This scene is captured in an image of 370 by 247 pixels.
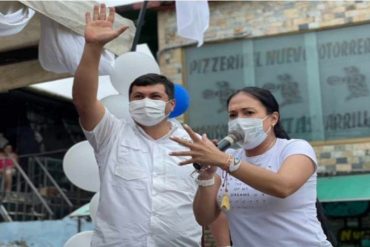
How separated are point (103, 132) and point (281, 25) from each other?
5524mm

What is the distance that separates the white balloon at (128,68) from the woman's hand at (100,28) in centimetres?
102

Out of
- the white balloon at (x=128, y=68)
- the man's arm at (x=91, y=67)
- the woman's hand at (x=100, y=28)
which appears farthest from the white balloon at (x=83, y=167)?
the woman's hand at (x=100, y=28)

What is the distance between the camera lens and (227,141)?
2.07m

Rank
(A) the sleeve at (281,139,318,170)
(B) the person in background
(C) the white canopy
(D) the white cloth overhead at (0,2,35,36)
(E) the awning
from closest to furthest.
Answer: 1. (A) the sleeve at (281,139,318,170)
2. (D) the white cloth overhead at (0,2,35,36)
3. (C) the white canopy
4. (E) the awning
5. (B) the person in background

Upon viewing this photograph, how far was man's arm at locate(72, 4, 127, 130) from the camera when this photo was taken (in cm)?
229

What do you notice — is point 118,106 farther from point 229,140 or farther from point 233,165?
point 233,165

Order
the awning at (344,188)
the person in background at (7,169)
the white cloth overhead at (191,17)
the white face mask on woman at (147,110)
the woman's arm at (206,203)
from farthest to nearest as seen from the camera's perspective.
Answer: the person in background at (7,169)
the awning at (344,188)
the white cloth overhead at (191,17)
the white face mask on woman at (147,110)
the woman's arm at (206,203)

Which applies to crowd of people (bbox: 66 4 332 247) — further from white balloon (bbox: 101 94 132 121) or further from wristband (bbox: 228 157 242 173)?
white balloon (bbox: 101 94 132 121)

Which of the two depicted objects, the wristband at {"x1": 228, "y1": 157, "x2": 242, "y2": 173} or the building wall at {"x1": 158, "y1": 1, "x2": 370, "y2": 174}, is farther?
the building wall at {"x1": 158, "y1": 1, "x2": 370, "y2": 174}

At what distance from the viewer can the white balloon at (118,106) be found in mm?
3346

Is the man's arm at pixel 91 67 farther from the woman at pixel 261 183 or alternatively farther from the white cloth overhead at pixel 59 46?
the white cloth overhead at pixel 59 46

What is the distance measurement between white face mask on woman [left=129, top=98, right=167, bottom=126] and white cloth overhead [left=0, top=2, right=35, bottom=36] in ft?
2.98

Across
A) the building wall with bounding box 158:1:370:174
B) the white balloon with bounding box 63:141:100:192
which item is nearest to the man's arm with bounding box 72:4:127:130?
the white balloon with bounding box 63:141:100:192

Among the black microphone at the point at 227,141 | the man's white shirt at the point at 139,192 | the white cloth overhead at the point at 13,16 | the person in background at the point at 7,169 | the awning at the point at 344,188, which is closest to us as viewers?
the black microphone at the point at 227,141
